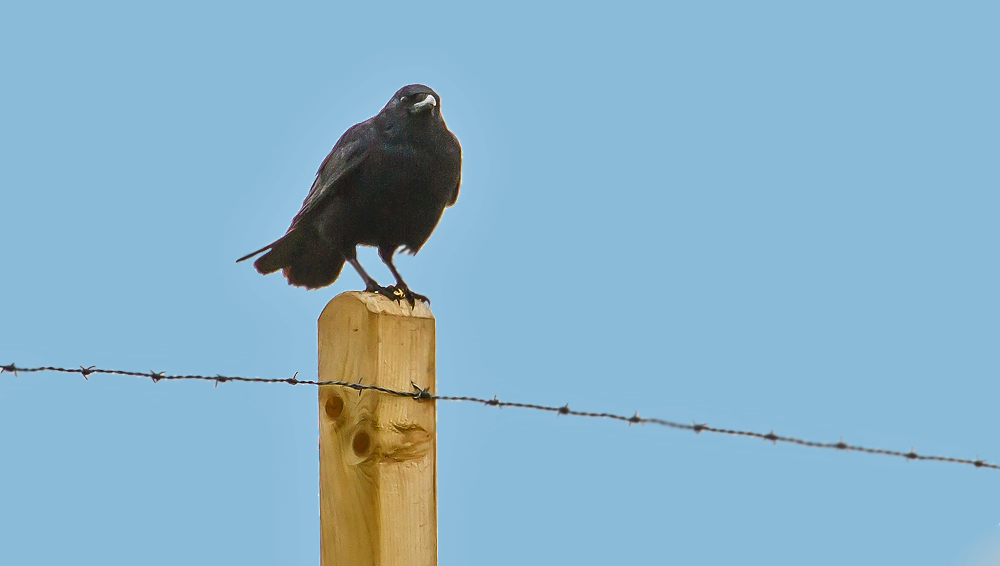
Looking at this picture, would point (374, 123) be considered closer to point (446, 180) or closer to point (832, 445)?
point (446, 180)

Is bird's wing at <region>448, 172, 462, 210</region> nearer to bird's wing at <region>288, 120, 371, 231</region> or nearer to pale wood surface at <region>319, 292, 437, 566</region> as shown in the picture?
bird's wing at <region>288, 120, 371, 231</region>

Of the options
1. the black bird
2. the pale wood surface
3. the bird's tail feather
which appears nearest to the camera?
the pale wood surface

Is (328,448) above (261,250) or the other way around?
the other way around

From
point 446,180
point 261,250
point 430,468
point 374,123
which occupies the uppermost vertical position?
point 374,123

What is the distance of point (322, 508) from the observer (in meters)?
2.47

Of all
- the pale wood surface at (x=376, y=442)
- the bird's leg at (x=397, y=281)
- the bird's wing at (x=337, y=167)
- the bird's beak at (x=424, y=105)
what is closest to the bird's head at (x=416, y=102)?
the bird's beak at (x=424, y=105)

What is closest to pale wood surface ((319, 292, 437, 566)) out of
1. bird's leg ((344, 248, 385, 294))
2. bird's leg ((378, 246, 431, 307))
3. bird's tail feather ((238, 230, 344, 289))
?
bird's leg ((378, 246, 431, 307))

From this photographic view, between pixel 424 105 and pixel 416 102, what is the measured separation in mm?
61

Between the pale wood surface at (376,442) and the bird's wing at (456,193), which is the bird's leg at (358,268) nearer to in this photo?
the bird's wing at (456,193)

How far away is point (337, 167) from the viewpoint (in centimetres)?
406

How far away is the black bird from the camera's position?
3.96 m

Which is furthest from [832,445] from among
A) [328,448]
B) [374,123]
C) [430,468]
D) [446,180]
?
[374,123]

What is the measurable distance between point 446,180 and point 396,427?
1.78 meters

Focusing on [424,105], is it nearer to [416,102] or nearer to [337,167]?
[416,102]
